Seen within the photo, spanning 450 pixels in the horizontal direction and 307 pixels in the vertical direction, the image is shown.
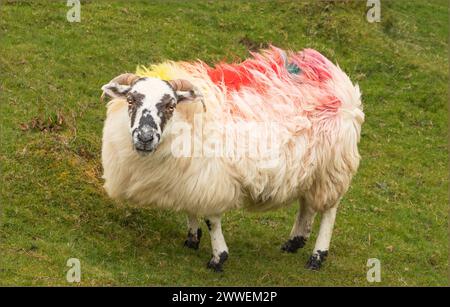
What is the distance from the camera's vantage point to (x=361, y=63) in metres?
20.2

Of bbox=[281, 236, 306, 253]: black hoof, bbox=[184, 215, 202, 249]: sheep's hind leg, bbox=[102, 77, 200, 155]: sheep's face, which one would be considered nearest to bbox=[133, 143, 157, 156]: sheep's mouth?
bbox=[102, 77, 200, 155]: sheep's face

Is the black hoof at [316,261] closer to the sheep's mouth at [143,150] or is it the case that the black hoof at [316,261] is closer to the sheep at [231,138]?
the sheep at [231,138]

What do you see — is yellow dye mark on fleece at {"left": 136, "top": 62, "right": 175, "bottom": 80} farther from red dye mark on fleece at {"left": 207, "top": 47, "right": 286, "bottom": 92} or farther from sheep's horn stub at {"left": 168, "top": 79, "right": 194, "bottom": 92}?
red dye mark on fleece at {"left": 207, "top": 47, "right": 286, "bottom": 92}

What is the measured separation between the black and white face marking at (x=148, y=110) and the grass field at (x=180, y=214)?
6.26 feet

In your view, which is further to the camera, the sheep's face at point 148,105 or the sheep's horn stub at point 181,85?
the sheep's horn stub at point 181,85

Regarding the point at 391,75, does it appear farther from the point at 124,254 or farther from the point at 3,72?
the point at 124,254

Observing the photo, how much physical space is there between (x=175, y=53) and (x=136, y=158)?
8307mm

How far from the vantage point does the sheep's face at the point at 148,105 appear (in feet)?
32.9

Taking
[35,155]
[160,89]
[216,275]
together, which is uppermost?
[160,89]

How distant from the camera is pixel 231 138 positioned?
36.2ft

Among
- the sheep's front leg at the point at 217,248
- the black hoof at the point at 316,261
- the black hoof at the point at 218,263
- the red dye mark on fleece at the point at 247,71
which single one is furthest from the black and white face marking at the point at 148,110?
the black hoof at the point at 316,261

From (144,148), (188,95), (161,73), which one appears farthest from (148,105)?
(161,73)

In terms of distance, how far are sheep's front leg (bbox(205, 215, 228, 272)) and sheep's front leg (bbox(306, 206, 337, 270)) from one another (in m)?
1.62

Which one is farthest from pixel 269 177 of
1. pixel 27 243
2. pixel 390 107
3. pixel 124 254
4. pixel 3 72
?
pixel 390 107
